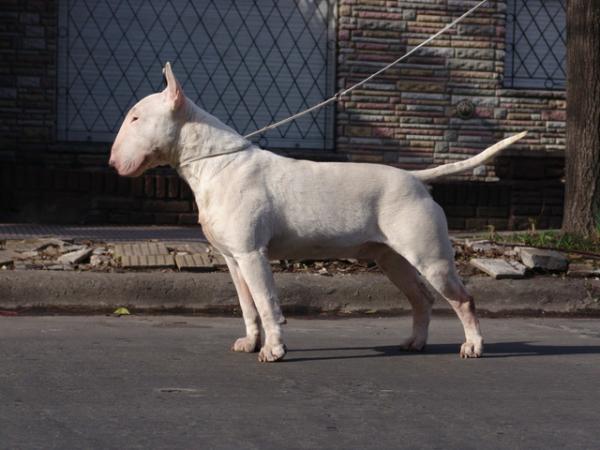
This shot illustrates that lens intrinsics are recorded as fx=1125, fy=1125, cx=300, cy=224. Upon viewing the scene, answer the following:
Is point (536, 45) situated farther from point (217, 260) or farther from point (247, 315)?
point (247, 315)

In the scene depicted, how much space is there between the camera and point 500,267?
7.93m

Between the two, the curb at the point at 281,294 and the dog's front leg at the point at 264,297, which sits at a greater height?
the dog's front leg at the point at 264,297

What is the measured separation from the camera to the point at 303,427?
416cm

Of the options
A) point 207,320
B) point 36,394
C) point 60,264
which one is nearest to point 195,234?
point 60,264

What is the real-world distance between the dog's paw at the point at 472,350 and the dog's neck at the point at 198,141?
5.02 feet

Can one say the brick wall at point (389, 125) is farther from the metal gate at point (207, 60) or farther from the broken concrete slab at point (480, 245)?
the broken concrete slab at point (480, 245)

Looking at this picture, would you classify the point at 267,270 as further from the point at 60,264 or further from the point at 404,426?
the point at 60,264

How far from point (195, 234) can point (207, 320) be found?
3.02m

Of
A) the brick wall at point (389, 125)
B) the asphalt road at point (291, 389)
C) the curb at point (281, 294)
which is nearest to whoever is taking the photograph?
the asphalt road at point (291, 389)

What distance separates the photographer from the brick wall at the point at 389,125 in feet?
36.2

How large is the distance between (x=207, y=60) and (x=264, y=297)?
6879 millimetres

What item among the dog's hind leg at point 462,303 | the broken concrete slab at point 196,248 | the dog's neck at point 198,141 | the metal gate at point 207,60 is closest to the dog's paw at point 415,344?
the dog's hind leg at point 462,303

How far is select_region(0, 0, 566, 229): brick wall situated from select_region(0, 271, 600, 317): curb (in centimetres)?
358

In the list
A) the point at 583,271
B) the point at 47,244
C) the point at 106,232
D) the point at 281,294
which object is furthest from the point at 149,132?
the point at 106,232
